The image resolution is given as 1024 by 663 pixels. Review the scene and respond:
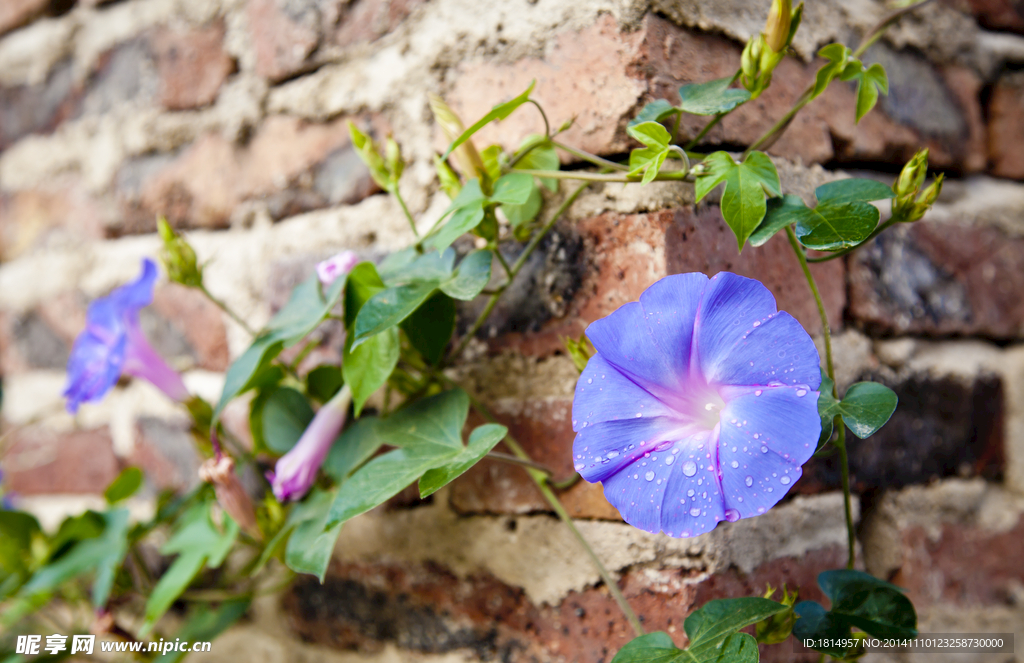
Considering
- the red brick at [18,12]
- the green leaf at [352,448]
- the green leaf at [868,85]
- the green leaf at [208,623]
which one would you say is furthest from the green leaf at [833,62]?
the red brick at [18,12]

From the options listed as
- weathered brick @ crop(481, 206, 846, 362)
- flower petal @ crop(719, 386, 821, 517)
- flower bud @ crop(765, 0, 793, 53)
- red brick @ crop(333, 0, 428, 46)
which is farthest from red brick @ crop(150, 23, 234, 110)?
flower petal @ crop(719, 386, 821, 517)

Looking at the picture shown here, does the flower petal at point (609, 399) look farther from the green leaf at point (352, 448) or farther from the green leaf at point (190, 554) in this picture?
the green leaf at point (190, 554)

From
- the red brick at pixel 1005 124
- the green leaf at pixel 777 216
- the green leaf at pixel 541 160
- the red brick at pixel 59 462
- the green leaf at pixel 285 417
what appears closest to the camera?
the green leaf at pixel 777 216

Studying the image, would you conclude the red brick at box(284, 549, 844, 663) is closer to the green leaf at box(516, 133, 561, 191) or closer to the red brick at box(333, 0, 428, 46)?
the green leaf at box(516, 133, 561, 191)

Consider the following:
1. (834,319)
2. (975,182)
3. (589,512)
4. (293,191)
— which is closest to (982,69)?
(975,182)

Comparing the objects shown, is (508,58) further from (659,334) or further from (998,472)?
(998,472)

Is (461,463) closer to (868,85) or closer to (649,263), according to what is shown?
(649,263)
